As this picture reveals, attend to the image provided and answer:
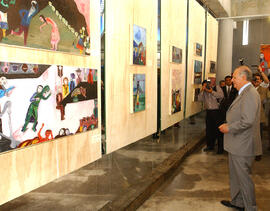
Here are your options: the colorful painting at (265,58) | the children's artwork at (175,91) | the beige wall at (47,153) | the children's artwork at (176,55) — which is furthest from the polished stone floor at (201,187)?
the colorful painting at (265,58)

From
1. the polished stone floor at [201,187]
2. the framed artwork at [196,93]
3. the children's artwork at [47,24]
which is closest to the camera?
the children's artwork at [47,24]

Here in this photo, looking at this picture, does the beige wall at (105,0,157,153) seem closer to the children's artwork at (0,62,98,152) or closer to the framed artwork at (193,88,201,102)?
the children's artwork at (0,62,98,152)

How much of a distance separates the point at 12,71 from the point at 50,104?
0.51 m

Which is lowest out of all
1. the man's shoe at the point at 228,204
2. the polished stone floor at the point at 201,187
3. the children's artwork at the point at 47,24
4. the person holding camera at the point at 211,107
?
the polished stone floor at the point at 201,187

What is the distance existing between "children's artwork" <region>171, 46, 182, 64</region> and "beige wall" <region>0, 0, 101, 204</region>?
2.78 meters

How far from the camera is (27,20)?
88.9 inches

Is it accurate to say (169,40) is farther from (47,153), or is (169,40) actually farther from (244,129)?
(47,153)

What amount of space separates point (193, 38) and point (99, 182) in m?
4.13

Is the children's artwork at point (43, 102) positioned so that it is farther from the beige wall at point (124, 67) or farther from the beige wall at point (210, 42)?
the beige wall at point (210, 42)

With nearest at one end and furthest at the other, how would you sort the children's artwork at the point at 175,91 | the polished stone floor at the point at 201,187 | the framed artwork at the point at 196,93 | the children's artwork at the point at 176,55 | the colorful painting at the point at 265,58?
the polished stone floor at the point at 201,187 → the children's artwork at the point at 176,55 → the children's artwork at the point at 175,91 → the framed artwork at the point at 196,93 → the colorful painting at the point at 265,58

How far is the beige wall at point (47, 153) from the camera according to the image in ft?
7.29

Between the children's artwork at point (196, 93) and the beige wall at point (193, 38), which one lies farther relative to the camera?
the children's artwork at point (196, 93)

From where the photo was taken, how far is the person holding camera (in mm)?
7234

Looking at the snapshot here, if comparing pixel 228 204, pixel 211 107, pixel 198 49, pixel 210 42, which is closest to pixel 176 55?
pixel 198 49
